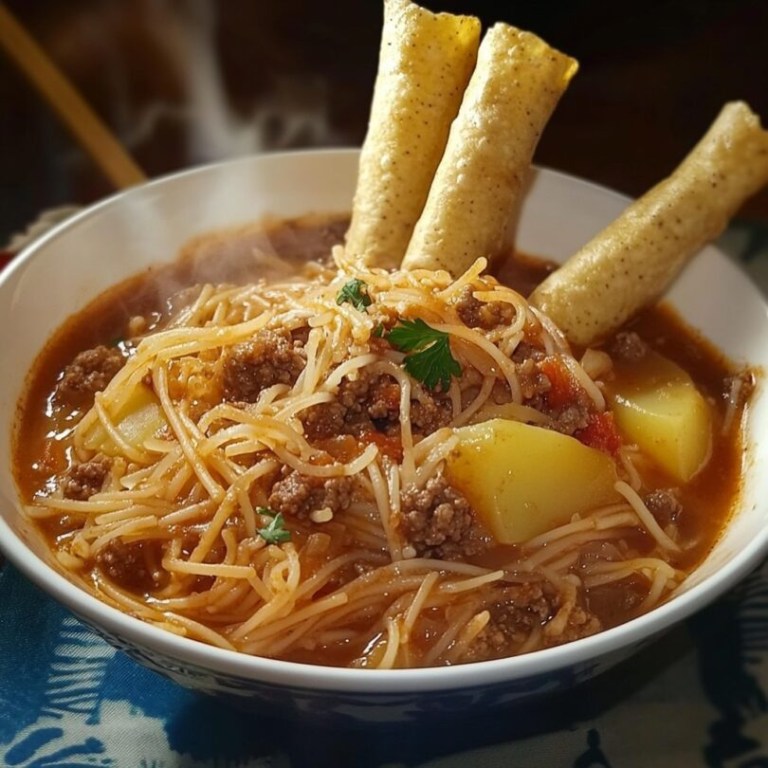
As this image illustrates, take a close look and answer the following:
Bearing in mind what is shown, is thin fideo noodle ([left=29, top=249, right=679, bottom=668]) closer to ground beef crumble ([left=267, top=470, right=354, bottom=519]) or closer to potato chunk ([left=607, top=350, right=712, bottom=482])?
ground beef crumble ([left=267, top=470, right=354, bottom=519])

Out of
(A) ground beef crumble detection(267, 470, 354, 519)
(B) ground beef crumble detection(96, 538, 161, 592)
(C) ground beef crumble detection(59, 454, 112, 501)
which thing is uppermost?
(A) ground beef crumble detection(267, 470, 354, 519)

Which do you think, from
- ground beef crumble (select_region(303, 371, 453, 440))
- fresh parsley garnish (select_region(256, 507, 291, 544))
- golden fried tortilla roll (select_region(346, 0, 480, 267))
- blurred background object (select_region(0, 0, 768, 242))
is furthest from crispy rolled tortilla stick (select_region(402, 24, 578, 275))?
blurred background object (select_region(0, 0, 768, 242))

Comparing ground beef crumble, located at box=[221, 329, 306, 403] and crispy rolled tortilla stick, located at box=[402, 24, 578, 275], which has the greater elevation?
crispy rolled tortilla stick, located at box=[402, 24, 578, 275]

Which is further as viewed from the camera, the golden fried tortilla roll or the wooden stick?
the wooden stick

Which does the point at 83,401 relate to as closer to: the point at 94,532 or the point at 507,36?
the point at 94,532

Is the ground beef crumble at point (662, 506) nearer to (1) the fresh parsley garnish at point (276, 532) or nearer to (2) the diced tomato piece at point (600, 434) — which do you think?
(2) the diced tomato piece at point (600, 434)
